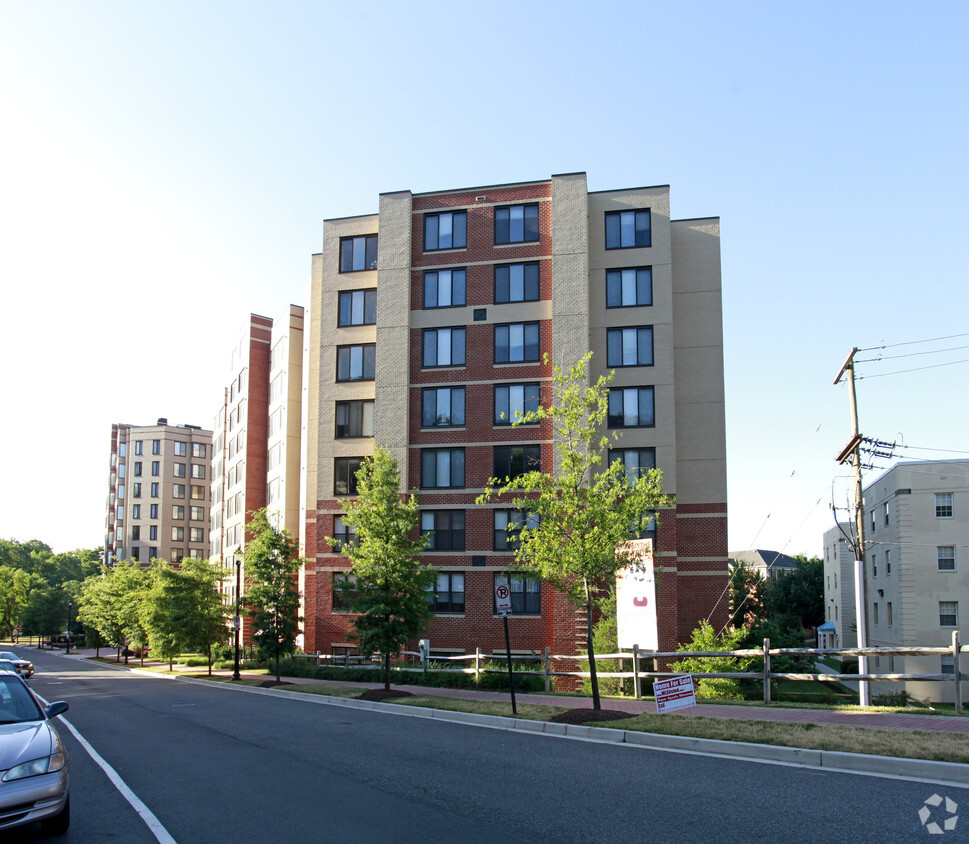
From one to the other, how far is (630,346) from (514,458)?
763 centimetres

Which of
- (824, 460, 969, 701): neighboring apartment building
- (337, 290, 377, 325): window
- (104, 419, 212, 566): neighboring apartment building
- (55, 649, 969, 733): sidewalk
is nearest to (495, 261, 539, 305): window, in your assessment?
(337, 290, 377, 325): window

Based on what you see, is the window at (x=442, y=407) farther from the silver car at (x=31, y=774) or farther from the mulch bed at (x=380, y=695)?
the silver car at (x=31, y=774)

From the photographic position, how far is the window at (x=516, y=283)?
130ft

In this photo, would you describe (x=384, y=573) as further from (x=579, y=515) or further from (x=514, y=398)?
(x=514, y=398)

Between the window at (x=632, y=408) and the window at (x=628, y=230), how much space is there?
7.20 m

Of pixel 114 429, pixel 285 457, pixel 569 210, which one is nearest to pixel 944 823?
pixel 569 210

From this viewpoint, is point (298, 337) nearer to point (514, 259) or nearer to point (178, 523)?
point (514, 259)

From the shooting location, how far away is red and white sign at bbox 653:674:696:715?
14789mm

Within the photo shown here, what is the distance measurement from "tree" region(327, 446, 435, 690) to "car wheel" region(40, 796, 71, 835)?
1793cm

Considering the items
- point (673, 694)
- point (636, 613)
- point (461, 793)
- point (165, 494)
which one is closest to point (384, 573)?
point (636, 613)

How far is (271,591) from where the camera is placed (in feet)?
112

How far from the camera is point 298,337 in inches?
2032

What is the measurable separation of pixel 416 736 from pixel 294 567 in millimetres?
22161

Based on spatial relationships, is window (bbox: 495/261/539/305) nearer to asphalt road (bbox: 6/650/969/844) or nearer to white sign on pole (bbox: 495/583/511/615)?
white sign on pole (bbox: 495/583/511/615)
